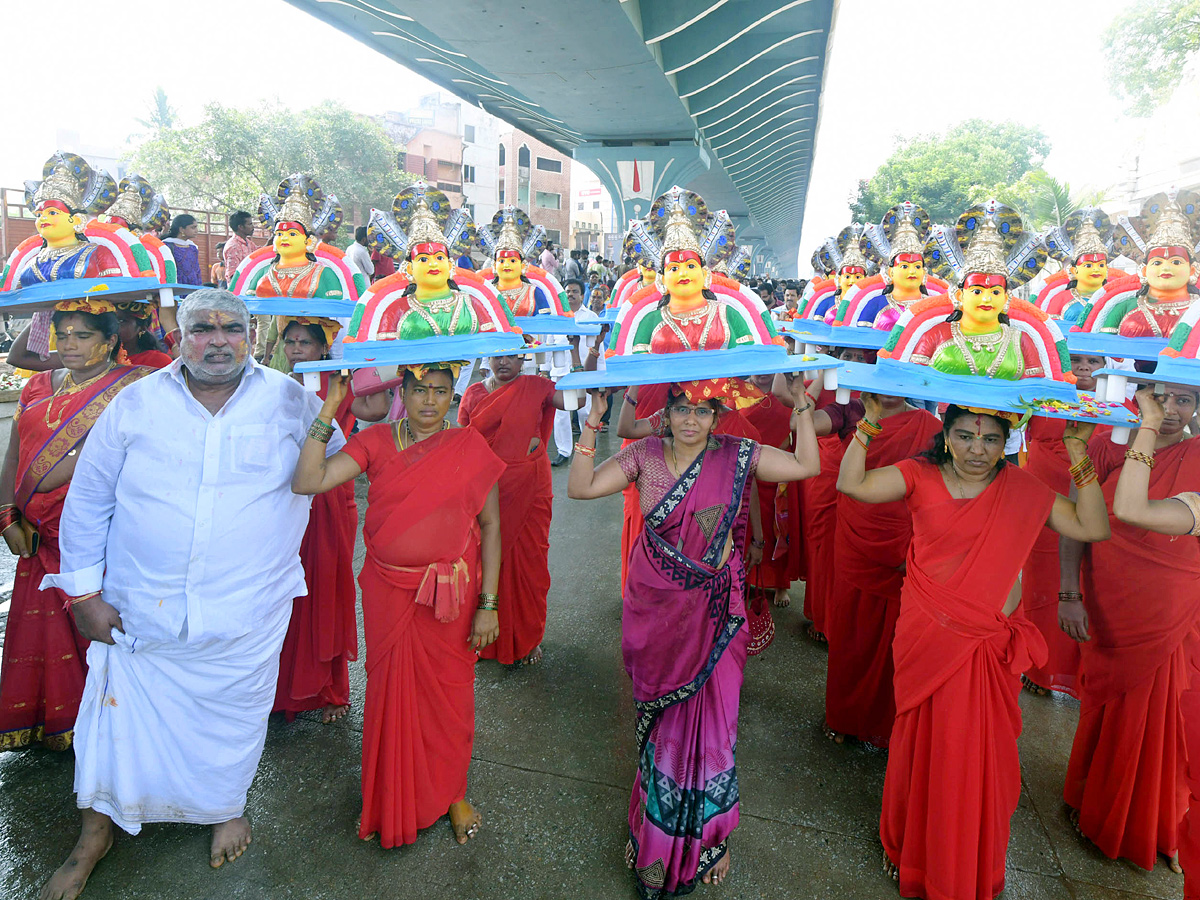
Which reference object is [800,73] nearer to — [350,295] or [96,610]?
[350,295]

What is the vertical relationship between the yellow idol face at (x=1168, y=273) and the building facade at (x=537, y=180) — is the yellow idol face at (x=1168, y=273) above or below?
below

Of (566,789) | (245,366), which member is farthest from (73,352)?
(566,789)

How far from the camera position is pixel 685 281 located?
2.60 metres

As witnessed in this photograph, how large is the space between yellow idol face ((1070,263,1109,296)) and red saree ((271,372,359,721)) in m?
4.75

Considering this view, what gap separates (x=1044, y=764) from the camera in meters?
3.33

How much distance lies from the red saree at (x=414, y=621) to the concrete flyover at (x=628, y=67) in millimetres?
7118

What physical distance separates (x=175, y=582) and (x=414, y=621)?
0.89m

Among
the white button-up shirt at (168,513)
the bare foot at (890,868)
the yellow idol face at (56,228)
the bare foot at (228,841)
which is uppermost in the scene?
the yellow idol face at (56,228)

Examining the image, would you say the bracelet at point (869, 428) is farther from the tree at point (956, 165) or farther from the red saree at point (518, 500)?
the tree at point (956, 165)

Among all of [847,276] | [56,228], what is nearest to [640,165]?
[847,276]

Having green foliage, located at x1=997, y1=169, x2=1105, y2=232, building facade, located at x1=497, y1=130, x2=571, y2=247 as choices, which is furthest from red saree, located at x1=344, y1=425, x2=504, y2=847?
building facade, located at x1=497, y1=130, x2=571, y2=247

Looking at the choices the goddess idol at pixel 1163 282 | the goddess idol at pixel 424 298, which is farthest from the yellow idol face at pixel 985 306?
the goddess idol at pixel 424 298

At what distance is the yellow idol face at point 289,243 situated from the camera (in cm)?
377

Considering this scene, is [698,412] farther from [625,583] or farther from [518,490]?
[518,490]
